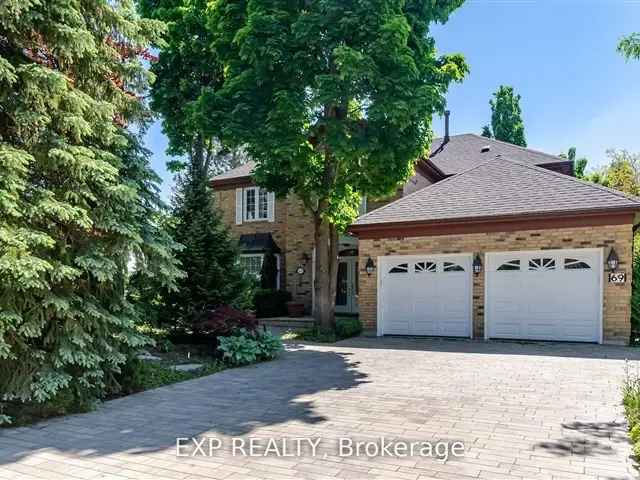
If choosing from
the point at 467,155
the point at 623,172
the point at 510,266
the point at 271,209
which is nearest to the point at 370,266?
the point at 510,266

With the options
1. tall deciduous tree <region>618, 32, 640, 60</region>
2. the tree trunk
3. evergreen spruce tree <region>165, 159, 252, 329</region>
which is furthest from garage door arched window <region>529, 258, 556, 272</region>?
tall deciduous tree <region>618, 32, 640, 60</region>

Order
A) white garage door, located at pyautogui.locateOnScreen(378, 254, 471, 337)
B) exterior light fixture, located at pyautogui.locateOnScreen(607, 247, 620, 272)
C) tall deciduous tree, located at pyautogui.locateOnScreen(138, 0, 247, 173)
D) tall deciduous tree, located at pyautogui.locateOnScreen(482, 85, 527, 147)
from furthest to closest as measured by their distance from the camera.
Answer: tall deciduous tree, located at pyautogui.locateOnScreen(482, 85, 527, 147) → tall deciduous tree, located at pyautogui.locateOnScreen(138, 0, 247, 173) → white garage door, located at pyautogui.locateOnScreen(378, 254, 471, 337) → exterior light fixture, located at pyautogui.locateOnScreen(607, 247, 620, 272)

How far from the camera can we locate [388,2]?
11164 mm

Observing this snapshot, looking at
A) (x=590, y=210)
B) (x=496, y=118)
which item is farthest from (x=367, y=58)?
(x=496, y=118)

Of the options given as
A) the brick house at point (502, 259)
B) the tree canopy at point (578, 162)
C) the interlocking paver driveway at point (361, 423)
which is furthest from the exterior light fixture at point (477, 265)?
the tree canopy at point (578, 162)

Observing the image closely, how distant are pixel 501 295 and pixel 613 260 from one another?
273 cm

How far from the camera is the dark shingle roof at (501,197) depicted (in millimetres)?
12227

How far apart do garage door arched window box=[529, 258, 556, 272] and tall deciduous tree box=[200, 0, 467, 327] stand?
13.3ft

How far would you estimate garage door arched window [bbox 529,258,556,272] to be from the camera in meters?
12.6

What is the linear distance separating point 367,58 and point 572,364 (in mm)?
7481

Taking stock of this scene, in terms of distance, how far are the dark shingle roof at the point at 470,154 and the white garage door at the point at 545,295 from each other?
914 centimetres

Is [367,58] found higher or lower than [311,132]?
higher

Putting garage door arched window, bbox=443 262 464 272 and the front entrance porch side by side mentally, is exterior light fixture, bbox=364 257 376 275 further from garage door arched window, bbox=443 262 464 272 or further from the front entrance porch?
the front entrance porch

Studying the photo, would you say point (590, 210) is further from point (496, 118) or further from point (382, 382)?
point (496, 118)
